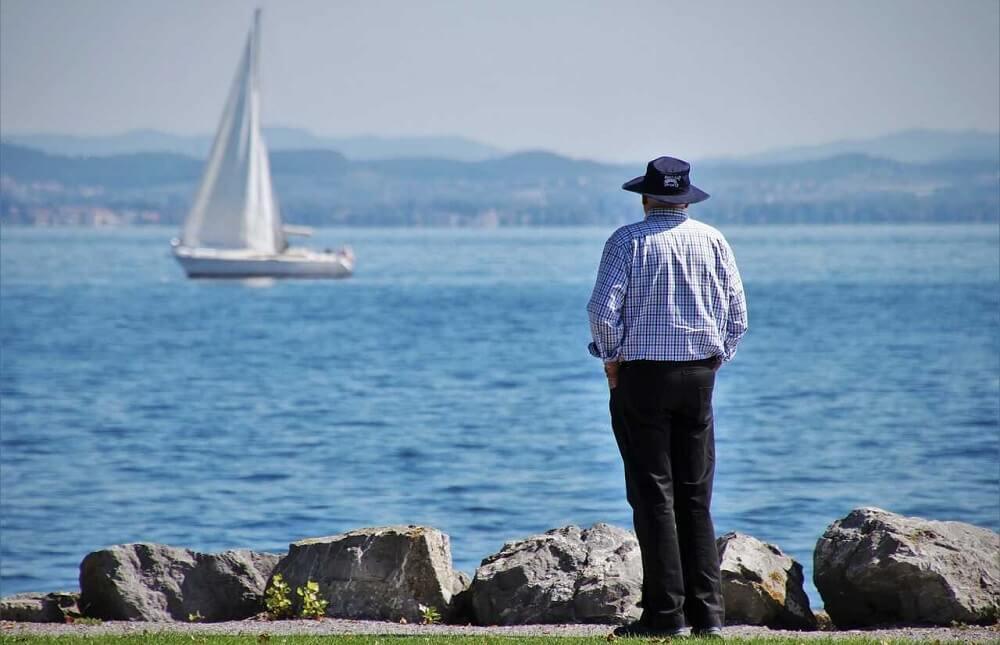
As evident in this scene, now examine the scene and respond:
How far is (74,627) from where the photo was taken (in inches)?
320

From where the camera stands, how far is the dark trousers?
22.0 feet

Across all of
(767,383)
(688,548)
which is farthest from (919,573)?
(767,383)

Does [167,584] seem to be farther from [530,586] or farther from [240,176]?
[240,176]

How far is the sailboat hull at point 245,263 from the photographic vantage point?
253 ft

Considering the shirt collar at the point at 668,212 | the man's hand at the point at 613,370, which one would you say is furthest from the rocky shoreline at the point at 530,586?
the shirt collar at the point at 668,212

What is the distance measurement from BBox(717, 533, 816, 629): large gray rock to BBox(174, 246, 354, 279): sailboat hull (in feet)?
229

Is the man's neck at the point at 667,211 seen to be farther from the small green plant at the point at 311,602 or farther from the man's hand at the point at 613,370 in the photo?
the small green plant at the point at 311,602

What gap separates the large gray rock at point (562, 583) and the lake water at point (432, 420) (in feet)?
20.7

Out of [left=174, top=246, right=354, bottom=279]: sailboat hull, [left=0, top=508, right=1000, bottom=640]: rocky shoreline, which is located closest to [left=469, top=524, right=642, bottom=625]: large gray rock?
[left=0, top=508, right=1000, bottom=640]: rocky shoreline

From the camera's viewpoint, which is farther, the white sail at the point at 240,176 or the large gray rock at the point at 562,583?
the white sail at the point at 240,176

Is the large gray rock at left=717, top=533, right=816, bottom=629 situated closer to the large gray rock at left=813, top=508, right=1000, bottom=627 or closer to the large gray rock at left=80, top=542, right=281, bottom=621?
the large gray rock at left=813, top=508, right=1000, bottom=627

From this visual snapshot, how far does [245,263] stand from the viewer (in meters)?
77.2

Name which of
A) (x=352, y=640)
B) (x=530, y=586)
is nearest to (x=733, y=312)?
(x=530, y=586)

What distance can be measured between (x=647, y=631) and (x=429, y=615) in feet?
5.89
